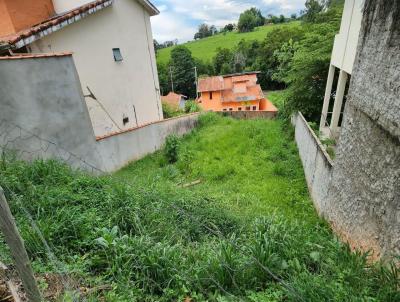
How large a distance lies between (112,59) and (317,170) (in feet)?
25.1

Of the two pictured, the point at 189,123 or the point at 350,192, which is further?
the point at 189,123

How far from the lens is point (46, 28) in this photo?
714cm

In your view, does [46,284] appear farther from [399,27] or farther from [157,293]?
[399,27]

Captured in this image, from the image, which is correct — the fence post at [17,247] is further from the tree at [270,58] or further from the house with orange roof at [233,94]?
the tree at [270,58]

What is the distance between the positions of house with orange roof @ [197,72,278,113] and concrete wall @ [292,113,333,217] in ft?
65.4

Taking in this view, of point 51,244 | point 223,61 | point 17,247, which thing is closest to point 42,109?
point 51,244

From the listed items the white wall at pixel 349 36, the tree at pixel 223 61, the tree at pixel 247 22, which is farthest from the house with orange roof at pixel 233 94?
the tree at pixel 247 22

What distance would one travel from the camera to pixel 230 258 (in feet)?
9.19

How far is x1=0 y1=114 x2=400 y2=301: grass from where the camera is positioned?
2500 millimetres

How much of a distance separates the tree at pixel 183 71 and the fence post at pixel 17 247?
40.8 metres

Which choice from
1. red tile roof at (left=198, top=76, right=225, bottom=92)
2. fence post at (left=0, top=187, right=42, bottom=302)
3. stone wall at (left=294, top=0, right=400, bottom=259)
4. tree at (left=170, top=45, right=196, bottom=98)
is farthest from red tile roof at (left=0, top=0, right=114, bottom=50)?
tree at (left=170, top=45, right=196, bottom=98)

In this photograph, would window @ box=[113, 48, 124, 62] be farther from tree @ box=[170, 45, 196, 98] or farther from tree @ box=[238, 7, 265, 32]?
tree @ box=[238, 7, 265, 32]

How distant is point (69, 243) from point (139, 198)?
1.30m

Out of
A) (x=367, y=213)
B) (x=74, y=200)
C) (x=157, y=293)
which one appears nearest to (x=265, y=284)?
(x=157, y=293)
